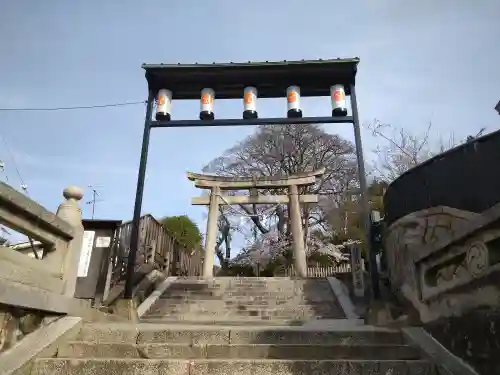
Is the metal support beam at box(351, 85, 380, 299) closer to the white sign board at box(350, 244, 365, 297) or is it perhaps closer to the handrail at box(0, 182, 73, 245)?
the white sign board at box(350, 244, 365, 297)

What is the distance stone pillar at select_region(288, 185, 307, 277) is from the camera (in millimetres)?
15048

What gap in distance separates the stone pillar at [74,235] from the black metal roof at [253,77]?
467 cm

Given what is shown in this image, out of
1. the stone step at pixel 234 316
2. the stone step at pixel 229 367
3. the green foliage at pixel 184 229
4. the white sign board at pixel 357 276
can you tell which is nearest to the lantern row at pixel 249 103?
the white sign board at pixel 357 276

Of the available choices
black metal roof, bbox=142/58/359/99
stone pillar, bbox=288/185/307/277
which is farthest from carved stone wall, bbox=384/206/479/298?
stone pillar, bbox=288/185/307/277

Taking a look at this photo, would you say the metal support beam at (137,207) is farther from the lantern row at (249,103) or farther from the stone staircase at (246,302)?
the stone staircase at (246,302)

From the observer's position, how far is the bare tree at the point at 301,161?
79.2ft

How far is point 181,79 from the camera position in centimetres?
922

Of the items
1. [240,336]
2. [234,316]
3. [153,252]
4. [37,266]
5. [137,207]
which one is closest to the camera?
[37,266]

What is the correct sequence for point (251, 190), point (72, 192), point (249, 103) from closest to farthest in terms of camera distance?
1. point (72, 192)
2. point (249, 103)
3. point (251, 190)

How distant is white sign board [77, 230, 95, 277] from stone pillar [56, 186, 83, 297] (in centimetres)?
374

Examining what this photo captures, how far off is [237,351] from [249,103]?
625 centimetres

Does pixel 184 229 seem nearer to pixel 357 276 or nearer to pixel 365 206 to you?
pixel 357 276

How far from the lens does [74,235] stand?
4871 millimetres

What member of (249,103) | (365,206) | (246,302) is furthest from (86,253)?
(365,206)
